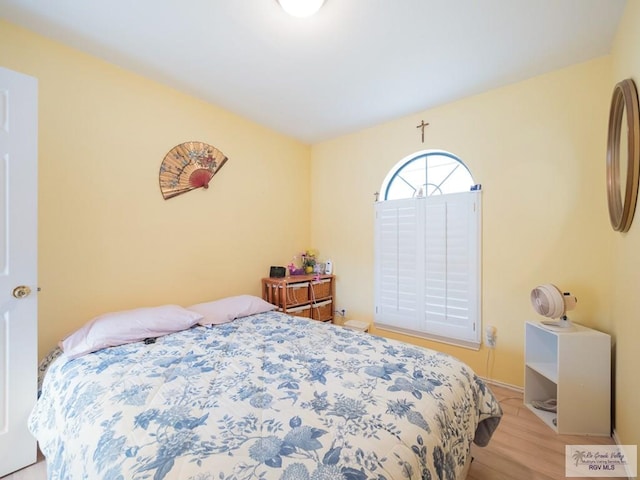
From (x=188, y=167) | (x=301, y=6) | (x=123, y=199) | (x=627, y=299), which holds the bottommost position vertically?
(x=627, y=299)

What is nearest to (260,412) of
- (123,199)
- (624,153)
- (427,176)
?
(123,199)

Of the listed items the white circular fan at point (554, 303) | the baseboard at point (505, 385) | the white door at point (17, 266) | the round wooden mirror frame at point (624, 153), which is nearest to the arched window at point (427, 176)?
the round wooden mirror frame at point (624, 153)

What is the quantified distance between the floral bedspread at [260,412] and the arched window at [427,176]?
1775 mm

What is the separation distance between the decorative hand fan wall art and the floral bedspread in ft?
4.44

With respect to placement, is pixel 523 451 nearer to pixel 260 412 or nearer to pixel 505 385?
pixel 505 385

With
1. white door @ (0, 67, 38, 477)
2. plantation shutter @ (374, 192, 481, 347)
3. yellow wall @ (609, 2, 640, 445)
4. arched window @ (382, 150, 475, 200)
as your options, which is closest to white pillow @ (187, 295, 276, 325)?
white door @ (0, 67, 38, 477)

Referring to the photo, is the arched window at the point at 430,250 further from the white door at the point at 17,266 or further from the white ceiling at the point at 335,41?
the white door at the point at 17,266

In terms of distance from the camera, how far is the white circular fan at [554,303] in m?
1.83

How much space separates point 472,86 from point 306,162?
209 centimetres

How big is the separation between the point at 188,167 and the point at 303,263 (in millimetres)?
1780

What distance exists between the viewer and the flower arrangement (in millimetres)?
3307

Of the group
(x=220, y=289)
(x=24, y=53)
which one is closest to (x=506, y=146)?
(x=220, y=289)

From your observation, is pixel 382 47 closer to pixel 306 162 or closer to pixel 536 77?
pixel 536 77

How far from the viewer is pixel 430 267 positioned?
265 cm
